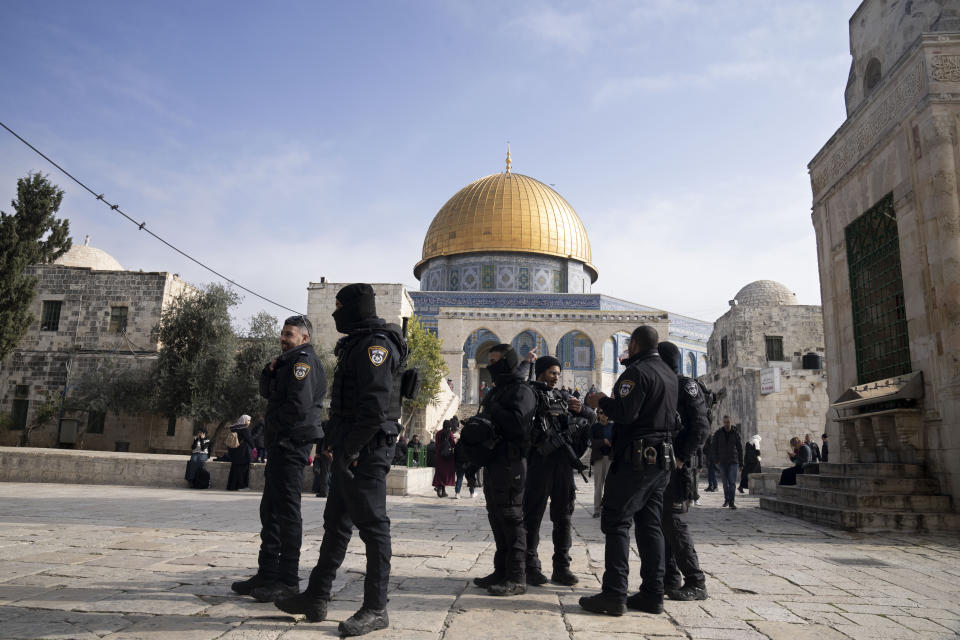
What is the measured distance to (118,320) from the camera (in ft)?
69.4

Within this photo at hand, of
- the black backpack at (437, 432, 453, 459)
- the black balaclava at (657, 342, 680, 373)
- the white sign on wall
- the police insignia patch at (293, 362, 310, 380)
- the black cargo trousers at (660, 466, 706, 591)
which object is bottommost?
the black cargo trousers at (660, 466, 706, 591)

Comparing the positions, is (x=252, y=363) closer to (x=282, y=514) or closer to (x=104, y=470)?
(x=104, y=470)

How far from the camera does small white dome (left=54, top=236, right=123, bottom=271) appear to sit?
26.4 metres

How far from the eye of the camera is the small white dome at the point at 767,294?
28.5 m

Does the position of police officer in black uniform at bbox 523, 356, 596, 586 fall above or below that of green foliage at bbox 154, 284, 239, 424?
below

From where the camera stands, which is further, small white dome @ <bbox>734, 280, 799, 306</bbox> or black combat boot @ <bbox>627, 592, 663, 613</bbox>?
small white dome @ <bbox>734, 280, 799, 306</bbox>

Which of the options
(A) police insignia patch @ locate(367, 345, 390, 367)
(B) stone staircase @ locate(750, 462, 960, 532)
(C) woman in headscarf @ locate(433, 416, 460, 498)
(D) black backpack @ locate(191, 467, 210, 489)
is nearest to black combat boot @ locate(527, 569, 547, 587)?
(A) police insignia patch @ locate(367, 345, 390, 367)

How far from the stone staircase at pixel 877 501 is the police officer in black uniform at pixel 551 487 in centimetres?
425

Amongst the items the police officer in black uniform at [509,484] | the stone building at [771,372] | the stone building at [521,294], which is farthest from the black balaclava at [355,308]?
the stone building at [521,294]

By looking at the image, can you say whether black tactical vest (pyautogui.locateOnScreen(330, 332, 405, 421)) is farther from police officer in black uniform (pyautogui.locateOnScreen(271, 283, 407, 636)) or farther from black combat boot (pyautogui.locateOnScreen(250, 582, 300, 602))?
black combat boot (pyautogui.locateOnScreen(250, 582, 300, 602))

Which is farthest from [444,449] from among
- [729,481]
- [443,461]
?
[729,481]

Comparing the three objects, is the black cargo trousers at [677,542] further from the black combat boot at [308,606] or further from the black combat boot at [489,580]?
the black combat boot at [308,606]

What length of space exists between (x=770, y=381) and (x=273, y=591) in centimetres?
1860

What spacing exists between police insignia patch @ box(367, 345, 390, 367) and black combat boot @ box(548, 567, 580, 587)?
183 centimetres
